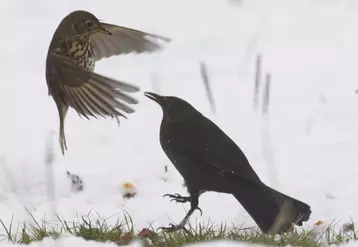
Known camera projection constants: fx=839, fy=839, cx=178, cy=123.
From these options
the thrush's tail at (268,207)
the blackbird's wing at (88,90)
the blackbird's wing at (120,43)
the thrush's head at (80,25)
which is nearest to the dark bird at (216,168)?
the thrush's tail at (268,207)

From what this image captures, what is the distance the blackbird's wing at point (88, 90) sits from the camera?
2.83 metres

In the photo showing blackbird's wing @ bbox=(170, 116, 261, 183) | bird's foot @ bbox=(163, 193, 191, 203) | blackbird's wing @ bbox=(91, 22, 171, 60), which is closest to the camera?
blackbird's wing @ bbox=(170, 116, 261, 183)

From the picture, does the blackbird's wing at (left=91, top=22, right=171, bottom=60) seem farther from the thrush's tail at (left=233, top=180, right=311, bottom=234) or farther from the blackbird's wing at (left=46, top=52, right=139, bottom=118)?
the thrush's tail at (left=233, top=180, right=311, bottom=234)

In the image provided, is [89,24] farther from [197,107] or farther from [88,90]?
[197,107]

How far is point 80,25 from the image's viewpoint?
3.12 meters

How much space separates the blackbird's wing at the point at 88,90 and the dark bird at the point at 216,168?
0.21 m

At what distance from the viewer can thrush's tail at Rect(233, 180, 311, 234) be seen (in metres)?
3.01

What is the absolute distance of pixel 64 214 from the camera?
12.1ft

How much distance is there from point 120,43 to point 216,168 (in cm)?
91

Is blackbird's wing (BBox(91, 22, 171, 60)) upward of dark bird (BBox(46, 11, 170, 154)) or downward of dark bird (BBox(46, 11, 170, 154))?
upward

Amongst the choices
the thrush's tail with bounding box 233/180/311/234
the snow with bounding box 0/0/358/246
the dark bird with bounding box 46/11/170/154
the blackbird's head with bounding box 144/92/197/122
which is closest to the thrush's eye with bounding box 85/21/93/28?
the dark bird with bounding box 46/11/170/154

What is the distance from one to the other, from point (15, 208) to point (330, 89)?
102 inches

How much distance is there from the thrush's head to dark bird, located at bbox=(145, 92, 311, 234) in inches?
13.3

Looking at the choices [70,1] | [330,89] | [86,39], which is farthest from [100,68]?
[86,39]
